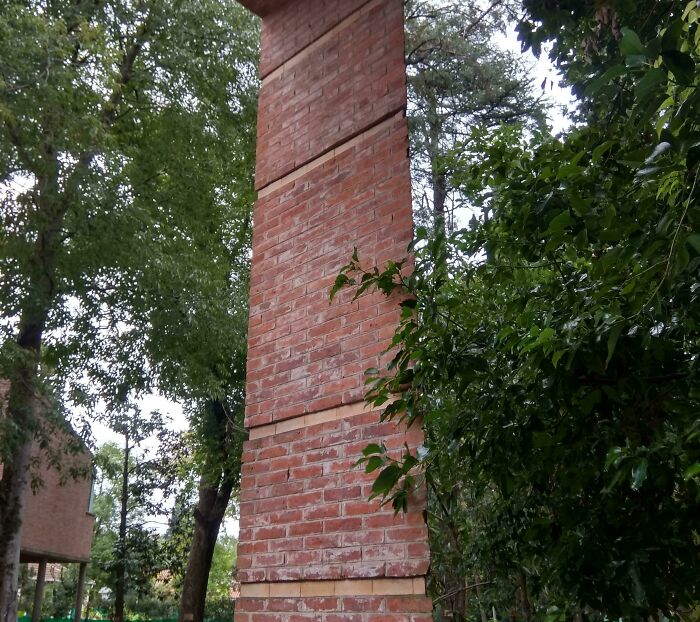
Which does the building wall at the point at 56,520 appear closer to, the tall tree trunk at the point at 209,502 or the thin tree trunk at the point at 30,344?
the tall tree trunk at the point at 209,502

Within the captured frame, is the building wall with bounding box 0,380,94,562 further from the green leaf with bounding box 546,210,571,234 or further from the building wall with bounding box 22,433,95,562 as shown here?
the green leaf with bounding box 546,210,571,234

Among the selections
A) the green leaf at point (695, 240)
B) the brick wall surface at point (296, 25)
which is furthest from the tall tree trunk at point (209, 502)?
the green leaf at point (695, 240)

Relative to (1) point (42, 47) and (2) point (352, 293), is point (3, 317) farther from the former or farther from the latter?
(2) point (352, 293)

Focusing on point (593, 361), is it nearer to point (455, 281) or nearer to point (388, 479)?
point (388, 479)

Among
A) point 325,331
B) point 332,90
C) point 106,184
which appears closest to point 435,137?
point 106,184

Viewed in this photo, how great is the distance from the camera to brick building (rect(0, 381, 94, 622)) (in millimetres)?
16078

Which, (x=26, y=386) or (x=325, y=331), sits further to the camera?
(x=26, y=386)

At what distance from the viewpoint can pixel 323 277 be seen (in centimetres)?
350

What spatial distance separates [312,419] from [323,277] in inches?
27.1

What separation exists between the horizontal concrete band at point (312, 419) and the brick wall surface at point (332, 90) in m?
1.37

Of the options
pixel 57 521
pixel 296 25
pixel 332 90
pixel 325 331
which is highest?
pixel 296 25

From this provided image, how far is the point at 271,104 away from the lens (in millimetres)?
4195

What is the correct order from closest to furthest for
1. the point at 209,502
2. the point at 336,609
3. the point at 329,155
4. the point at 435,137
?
the point at 336,609 → the point at 329,155 → the point at 435,137 → the point at 209,502

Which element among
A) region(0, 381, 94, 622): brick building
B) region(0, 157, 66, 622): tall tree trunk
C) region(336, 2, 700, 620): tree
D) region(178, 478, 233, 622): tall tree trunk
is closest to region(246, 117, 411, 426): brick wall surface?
region(336, 2, 700, 620): tree
